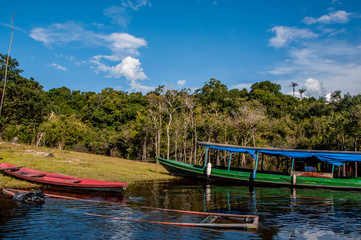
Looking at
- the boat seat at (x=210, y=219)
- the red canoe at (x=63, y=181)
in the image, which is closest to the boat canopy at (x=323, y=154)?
the red canoe at (x=63, y=181)

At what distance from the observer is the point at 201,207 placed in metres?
13.3

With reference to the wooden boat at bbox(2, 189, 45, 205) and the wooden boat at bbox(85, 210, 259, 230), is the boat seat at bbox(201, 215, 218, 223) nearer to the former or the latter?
the wooden boat at bbox(85, 210, 259, 230)

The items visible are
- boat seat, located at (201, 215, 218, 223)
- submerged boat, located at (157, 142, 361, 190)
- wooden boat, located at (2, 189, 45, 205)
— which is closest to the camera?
boat seat, located at (201, 215, 218, 223)

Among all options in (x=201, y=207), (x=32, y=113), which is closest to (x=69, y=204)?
(x=201, y=207)

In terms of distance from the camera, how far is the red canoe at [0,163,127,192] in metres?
Result: 14.8

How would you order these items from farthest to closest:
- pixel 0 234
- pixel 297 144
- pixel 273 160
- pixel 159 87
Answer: pixel 273 160 < pixel 297 144 < pixel 159 87 < pixel 0 234

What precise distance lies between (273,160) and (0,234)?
52.3 metres

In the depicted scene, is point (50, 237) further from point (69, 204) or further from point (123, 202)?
point (123, 202)

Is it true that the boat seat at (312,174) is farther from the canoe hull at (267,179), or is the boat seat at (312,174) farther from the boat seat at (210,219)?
the boat seat at (210,219)

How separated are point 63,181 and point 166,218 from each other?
7717 mm

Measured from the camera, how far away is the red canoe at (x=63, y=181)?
14.8m

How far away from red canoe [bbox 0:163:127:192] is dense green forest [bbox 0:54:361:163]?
45.2ft

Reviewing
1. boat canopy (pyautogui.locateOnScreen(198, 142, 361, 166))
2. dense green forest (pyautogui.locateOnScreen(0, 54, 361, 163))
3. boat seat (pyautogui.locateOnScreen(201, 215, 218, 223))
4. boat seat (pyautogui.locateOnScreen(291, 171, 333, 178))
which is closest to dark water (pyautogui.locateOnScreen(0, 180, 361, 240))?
boat seat (pyautogui.locateOnScreen(201, 215, 218, 223))

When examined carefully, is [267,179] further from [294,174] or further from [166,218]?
[166,218]
